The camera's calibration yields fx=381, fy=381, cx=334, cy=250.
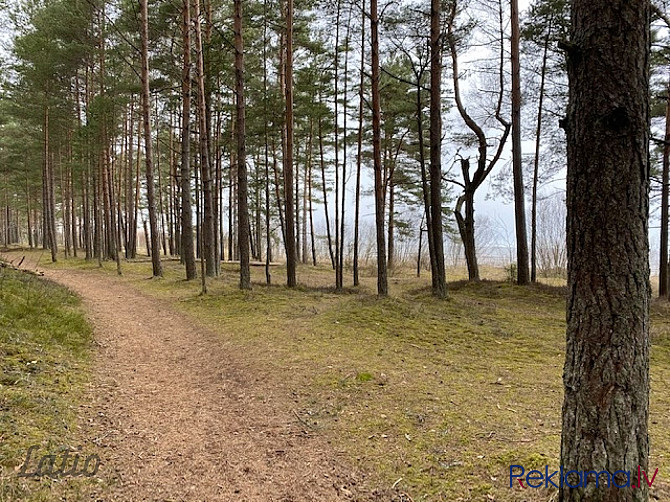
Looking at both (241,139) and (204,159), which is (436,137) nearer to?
(241,139)

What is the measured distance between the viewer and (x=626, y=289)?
170 centimetres

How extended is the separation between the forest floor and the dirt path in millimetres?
13

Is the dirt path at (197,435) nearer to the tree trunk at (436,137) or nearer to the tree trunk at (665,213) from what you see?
the tree trunk at (436,137)

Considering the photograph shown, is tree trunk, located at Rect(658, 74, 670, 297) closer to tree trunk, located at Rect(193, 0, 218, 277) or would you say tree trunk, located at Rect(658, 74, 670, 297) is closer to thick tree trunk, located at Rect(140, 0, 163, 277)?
tree trunk, located at Rect(193, 0, 218, 277)

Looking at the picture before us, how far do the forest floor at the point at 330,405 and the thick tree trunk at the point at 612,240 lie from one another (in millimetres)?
679

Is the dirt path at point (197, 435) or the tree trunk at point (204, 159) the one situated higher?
the tree trunk at point (204, 159)

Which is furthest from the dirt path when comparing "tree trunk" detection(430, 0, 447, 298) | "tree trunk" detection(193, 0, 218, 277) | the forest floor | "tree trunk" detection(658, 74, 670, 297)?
"tree trunk" detection(658, 74, 670, 297)

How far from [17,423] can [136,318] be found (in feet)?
15.6

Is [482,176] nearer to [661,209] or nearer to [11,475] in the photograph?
[661,209]

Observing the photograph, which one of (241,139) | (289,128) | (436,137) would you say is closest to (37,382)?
(241,139)

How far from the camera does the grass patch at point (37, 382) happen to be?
7.31ft

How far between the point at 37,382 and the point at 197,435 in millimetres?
1627
